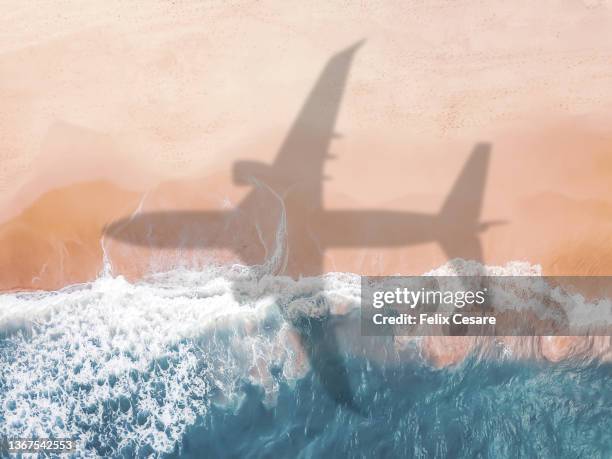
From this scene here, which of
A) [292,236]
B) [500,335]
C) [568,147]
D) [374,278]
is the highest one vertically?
[568,147]

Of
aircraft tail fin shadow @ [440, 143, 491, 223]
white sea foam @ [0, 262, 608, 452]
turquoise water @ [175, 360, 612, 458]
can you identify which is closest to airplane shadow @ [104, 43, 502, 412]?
aircraft tail fin shadow @ [440, 143, 491, 223]

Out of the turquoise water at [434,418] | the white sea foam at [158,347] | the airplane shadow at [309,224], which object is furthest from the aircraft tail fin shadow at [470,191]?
the turquoise water at [434,418]

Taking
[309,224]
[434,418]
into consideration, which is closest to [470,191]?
[309,224]

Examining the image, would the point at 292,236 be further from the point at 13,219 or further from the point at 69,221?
the point at 13,219

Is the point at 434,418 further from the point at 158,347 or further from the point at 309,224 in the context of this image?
the point at 158,347

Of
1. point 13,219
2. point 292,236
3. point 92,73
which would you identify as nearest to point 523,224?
point 292,236
